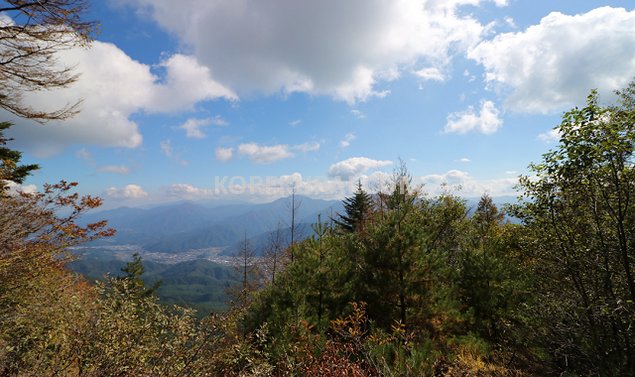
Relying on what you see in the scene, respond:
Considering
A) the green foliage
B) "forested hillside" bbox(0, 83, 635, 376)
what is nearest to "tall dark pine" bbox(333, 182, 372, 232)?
"forested hillside" bbox(0, 83, 635, 376)

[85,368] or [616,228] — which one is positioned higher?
[616,228]

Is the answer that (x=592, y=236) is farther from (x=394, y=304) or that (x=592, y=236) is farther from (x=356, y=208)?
(x=356, y=208)

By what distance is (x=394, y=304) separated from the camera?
1005 centimetres

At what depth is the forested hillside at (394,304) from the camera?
5.47m

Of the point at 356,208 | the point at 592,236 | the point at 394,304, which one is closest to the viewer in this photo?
the point at 592,236

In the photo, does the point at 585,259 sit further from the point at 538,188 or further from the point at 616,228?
the point at 538,188

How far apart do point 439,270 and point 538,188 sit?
450 cm

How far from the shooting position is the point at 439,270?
33.3 ft

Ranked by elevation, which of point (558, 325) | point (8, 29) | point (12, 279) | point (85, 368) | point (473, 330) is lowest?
point (473, 330)

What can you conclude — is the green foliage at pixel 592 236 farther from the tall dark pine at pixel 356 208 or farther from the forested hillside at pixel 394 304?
the tall dark pine at pixel 356 208

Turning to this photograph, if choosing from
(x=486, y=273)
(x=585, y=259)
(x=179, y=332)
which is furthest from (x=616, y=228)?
(x=179, y=332)

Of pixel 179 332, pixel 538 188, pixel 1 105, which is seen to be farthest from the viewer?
pixel 1 105

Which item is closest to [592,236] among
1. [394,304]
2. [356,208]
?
[394,304]

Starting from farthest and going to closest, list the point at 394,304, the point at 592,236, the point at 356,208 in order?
the point at 356,208 → the point at 394,304 → the point at 592,236
